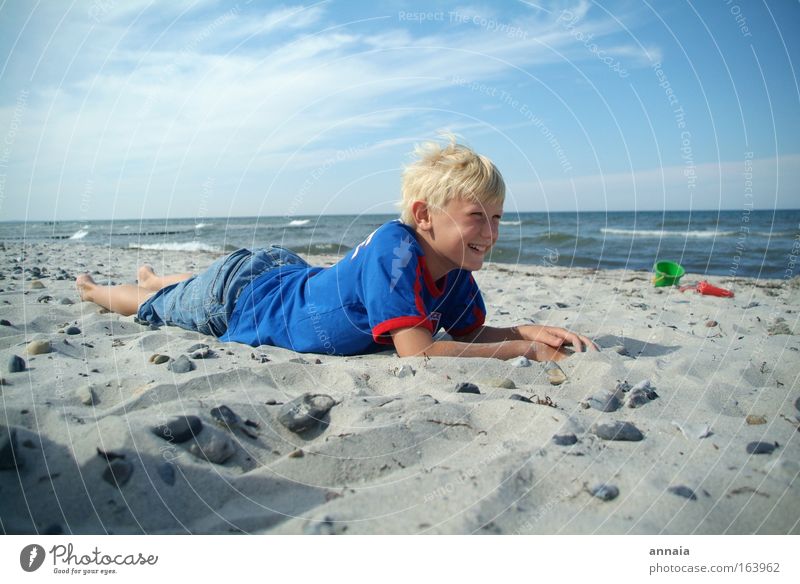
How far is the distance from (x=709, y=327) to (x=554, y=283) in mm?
3668

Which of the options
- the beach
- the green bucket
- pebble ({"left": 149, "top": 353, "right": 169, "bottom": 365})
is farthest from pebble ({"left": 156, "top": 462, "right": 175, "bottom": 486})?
the green bucket

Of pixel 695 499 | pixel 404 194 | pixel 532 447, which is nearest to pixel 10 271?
pixel 404 194

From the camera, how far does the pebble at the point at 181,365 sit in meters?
3.02

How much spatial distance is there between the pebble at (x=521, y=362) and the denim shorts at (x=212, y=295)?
6.83 feet

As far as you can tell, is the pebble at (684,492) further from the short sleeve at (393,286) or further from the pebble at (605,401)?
the short sleeve at (393,286)

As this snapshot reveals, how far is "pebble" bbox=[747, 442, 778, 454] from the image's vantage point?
2117 mm

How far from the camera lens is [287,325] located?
387 centimetres

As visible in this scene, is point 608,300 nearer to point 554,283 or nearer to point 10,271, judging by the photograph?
point 554,283

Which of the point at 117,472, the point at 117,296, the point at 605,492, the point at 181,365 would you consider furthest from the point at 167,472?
the point at 117,296

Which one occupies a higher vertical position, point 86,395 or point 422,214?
point 422,214

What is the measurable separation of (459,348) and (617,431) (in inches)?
50.6

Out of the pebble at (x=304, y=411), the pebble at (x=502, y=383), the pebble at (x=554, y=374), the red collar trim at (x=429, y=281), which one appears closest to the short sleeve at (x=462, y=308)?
the red collar trim at (x=429, y=281)

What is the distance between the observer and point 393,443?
2.19 metres

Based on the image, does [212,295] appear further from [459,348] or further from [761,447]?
[761,447]
